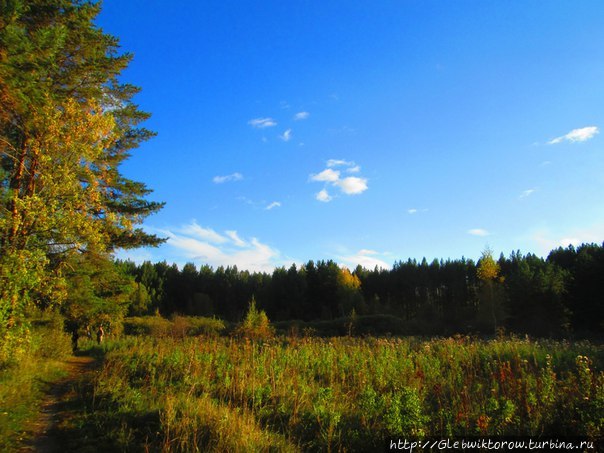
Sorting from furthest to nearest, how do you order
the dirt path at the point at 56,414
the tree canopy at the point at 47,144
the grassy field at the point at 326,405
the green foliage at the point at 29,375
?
the tree canopy at the point at 47,144 < the green foliage at the point at 29,375 < the dirt path at the point at 56,414 < the grassy field at the point at 326,405

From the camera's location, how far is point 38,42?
12.0m

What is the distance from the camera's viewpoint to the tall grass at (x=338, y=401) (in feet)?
17.5

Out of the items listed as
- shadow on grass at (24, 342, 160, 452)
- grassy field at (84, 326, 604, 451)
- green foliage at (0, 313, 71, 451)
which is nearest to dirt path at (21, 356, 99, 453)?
shadow on grass at (24, 342, 160, 452)

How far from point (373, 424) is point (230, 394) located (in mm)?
Result: 3307

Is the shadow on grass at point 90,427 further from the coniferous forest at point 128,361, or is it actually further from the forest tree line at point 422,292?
the forest tree line at point 422,292

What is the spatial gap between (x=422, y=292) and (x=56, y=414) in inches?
2982

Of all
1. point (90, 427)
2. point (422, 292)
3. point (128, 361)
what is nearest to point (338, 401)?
point (90, 427)

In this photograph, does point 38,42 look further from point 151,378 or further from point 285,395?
point 285,395

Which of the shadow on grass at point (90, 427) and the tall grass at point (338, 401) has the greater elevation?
the tall grass at point (338, 401)

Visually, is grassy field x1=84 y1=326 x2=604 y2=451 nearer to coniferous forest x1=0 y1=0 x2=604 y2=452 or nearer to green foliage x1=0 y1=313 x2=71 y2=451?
coniferous forest x1=0 y1=0 x2=604 y2=452

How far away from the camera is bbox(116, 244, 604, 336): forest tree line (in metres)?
42.5

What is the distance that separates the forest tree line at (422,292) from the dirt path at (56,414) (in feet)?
45.0

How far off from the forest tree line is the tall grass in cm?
1714

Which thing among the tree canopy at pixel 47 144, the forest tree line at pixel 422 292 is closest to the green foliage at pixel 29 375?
the tree canopy at pixel 47 144
